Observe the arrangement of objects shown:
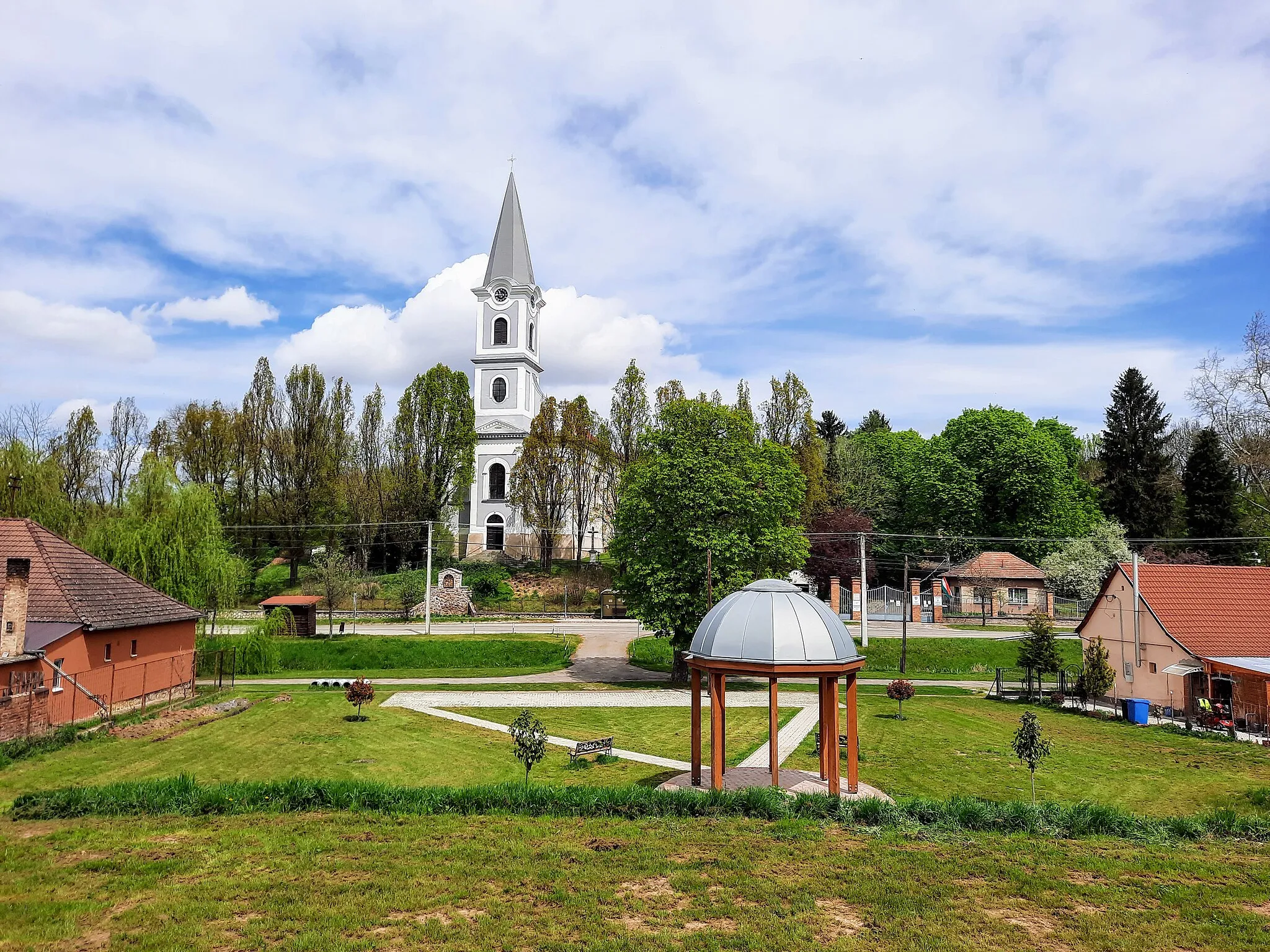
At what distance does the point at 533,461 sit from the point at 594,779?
144 ft

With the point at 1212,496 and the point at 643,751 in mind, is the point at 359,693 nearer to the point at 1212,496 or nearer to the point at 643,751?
the point at 643,751

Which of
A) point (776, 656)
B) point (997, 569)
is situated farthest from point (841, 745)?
point (997, 569)

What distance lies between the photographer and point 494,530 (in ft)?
222

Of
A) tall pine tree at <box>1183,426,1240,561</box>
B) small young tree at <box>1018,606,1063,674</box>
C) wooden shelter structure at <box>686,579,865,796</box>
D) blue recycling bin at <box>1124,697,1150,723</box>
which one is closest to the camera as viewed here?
wooden shelter structure at <box>686,579,865,796</box>

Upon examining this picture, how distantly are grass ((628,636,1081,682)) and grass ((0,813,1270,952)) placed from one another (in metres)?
26.6

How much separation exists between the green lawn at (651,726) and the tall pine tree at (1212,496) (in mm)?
Result: 41179

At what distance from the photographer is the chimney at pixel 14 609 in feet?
67.3

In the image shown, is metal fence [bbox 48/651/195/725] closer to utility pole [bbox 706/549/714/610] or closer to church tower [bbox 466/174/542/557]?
utility pole [bbox 706/549/714/610]

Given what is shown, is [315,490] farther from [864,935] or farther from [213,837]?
[864,935]

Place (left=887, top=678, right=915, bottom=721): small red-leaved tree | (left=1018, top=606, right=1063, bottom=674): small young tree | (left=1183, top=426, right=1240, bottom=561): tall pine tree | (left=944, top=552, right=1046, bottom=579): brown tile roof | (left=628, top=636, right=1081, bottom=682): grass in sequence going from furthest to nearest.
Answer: (left=944, top=552, right=1046, bottom=579): brown tile roof
(left=1183, top=426, right=1240, bottom=561): tall pine tree
(left=628, top=636, right=1081, bottom=682): grass
(left=1018, top=606, right=1063, bottom=674): small young tree
(left=887, top=678, right=915, bottom=721): small red-leaved tree

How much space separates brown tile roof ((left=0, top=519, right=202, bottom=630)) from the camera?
23766 mm

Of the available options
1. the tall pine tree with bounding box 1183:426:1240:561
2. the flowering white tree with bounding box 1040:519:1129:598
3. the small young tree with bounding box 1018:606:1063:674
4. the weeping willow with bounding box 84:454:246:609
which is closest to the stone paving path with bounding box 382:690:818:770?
the small young tree with bounding box 1018:606:1063:674

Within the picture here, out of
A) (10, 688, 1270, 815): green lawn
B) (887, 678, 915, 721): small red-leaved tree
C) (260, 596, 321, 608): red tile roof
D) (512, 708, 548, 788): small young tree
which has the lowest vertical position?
(10, 688, 1270, 815): green lawn

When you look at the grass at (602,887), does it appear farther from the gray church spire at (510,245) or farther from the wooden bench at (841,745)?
the gray church spire at (510,245)
